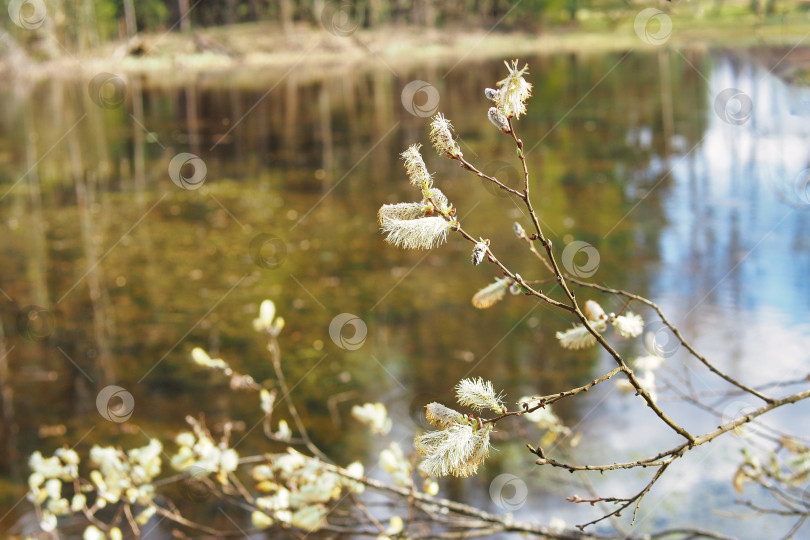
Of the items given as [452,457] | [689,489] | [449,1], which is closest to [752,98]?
[689,489]

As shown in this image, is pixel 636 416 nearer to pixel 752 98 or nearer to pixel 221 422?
pixel 221 422

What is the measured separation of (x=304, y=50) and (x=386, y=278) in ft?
90.5

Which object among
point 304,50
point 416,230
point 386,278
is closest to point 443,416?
point 416,230

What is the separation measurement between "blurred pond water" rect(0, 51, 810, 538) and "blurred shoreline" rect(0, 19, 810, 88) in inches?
513

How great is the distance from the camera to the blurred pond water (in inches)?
161

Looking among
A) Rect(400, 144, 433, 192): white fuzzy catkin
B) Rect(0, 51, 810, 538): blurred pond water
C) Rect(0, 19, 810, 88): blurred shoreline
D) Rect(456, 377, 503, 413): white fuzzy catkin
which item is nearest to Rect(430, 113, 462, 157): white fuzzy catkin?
Rect(400, 144, 433, 192): white fuzzy catkin

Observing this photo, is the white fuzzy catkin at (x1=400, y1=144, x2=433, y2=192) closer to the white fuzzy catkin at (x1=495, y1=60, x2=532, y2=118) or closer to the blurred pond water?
the white fuzzy catkin at (x1=495, y1=60, x2=532, y2=118)

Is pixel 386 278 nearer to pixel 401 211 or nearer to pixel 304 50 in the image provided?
Result: pixel 401 211

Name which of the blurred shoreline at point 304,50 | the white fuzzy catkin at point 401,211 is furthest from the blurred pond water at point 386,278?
the blurred shoreline at point 304,50

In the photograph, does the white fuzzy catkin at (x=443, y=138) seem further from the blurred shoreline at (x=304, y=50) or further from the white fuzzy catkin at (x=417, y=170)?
the blurred shoreline at (x=304, y=50)

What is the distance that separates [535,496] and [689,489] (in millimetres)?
643

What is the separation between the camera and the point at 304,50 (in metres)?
32.0

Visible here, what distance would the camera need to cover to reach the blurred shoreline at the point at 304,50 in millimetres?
25938

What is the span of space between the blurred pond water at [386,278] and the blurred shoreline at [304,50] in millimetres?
13037
